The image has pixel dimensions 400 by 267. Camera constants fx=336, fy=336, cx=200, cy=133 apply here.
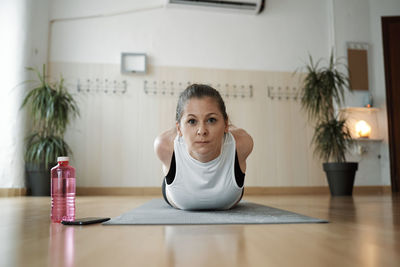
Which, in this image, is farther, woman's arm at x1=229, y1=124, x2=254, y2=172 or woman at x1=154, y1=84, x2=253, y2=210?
woman's arm at x1=229, y1=124, x2=254, y2=172

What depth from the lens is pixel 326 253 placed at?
78 centimetres

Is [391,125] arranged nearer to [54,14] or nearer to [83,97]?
[83,97]

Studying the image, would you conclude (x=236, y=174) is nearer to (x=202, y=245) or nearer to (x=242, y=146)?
(x=242, y=146)

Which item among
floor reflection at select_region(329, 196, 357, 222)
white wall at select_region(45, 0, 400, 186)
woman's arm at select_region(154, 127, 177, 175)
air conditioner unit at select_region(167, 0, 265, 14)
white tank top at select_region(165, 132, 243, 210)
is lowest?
floor reflection at select_region(329, 196, 357, 222)

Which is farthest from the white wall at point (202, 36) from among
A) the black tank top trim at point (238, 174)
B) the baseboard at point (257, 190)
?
the black tank top trim at point (238, 174)

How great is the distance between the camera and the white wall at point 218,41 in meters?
4.93

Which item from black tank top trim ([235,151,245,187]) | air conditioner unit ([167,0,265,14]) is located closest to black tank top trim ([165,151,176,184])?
black tank top trim ([235,151,245,187])

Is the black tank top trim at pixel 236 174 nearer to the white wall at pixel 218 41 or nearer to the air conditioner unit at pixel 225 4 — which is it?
the white wall at pixel 218 41

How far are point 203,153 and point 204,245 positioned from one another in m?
0.84

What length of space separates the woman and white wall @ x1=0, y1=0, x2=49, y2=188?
3.03 m

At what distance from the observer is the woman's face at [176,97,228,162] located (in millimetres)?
1660

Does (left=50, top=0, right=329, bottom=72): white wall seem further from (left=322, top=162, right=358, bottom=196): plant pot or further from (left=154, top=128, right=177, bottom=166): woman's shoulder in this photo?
(left=154, top=128, right=177, bottom=166): woman's shoulder

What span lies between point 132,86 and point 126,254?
4.36 m

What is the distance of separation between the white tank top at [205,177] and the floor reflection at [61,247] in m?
0.70
